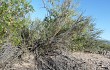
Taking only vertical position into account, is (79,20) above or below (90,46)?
above

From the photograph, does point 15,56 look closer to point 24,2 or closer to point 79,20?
point 24,2

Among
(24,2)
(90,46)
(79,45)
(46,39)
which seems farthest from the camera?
(90,46)

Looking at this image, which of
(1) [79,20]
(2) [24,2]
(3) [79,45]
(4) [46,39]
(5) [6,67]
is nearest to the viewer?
(2) [24,2]

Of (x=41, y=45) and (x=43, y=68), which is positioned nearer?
(x=43, y=68)

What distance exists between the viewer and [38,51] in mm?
11289

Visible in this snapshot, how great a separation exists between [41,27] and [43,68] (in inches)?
101

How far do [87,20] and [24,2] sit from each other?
6290mm

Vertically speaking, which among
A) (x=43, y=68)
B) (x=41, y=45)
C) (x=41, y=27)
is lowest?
(x=43, y=68)

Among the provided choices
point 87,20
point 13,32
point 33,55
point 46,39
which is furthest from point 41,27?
point 13,32

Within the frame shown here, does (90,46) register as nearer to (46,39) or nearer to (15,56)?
(46,39)

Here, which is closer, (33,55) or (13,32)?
(13,32)

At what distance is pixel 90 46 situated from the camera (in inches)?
601

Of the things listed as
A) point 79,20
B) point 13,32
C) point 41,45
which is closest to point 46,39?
point 41,45

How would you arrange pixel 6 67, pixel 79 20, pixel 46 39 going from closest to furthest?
pixel 6 67 → pixel 46 39 → pixel 79 20
